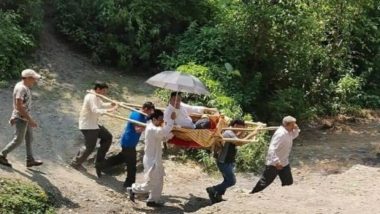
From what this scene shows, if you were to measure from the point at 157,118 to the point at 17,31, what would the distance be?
21.9ft

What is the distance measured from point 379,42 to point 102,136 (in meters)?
12.0

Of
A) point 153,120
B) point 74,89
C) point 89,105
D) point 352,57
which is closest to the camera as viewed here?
point 153,120

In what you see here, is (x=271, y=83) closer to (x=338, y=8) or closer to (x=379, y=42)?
(x=338, y=8)

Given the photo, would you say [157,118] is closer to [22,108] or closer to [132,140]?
[132,140]

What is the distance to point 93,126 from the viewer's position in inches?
382

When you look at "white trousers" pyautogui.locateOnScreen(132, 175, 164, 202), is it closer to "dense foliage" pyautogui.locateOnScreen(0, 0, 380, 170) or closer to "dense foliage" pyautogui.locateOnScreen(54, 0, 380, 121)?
"dense foliage" pyautogui.locateOnScreen(0, 0, 380, 170)

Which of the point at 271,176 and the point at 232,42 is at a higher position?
the point at 232,42

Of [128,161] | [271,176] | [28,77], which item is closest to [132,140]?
[128,161]

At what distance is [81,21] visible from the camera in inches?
630

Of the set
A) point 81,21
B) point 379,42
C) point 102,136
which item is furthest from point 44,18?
point 379,42

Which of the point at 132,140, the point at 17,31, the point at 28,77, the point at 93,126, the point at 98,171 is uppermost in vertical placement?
the point at 17,31

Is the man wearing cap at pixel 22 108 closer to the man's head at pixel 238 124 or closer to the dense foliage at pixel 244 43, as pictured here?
the man's head at pixel 238 124

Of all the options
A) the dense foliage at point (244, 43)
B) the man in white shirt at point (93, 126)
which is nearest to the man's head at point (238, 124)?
the man in white shirt at point (93, 126)

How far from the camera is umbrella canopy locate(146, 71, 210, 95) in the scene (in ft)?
30.6
